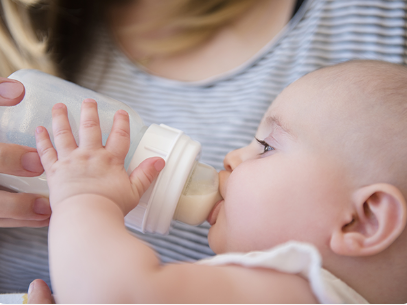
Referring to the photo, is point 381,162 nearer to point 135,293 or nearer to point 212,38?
point 135,293

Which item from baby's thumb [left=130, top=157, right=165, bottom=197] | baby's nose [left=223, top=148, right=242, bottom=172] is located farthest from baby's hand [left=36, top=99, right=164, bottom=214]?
baby's nose [left=223, top=148, right=242, bottom=172]

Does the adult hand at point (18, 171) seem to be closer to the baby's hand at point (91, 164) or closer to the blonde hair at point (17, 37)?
the baby's hand at point (91, 164)

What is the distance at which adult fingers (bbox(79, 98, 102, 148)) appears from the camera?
0.68 meters

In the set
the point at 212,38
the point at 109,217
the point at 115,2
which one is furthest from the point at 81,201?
the point at 115,2

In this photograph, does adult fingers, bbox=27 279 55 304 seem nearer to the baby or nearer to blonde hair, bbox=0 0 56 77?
the baby

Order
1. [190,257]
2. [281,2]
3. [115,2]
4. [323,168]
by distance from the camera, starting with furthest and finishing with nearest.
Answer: [115,2], [281,2], [190,257], [323,168]

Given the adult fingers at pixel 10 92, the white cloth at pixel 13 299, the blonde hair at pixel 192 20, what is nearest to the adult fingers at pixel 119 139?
the adult fingers at pixel 10 92

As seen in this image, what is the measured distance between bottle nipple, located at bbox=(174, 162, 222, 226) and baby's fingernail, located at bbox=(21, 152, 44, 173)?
1.09 feet

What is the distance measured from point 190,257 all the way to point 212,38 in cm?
89

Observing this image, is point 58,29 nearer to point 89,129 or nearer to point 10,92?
point 10,92

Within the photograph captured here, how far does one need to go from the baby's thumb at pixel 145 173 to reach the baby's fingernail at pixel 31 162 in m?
0.22

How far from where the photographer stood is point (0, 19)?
1124mm

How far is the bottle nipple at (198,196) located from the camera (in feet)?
2.47

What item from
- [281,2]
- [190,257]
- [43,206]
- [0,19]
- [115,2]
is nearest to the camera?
[43,206]
